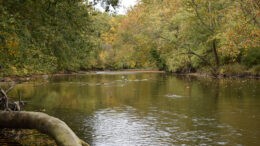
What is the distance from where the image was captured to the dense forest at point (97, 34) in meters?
12.1

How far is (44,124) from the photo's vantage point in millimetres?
10797

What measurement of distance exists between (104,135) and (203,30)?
3717 centimetres

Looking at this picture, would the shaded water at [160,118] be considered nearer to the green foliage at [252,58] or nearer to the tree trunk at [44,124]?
the tree trunk at [44,124]

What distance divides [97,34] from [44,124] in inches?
271

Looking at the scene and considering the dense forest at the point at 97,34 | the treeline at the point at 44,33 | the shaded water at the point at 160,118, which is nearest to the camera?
the treeline at the point at 44,33

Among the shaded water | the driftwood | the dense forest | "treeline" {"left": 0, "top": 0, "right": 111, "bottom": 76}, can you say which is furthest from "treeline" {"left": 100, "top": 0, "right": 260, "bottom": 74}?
the driftwood

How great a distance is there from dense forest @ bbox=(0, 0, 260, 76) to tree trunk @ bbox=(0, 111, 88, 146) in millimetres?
2341

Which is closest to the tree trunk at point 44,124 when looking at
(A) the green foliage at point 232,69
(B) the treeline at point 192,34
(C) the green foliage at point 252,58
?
(B) the treeline at point 192,34

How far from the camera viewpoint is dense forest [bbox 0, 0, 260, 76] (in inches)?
478

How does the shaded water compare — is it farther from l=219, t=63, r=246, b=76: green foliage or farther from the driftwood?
l=219, t=63, r=246, b=76: green foliage

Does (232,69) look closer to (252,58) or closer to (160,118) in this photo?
(252,58)

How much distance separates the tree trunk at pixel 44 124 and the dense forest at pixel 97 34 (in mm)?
2341

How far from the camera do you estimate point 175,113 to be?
59.6ft

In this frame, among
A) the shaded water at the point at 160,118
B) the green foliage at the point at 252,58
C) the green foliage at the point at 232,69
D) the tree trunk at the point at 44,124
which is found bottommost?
the shaded water at the point at 160,118
